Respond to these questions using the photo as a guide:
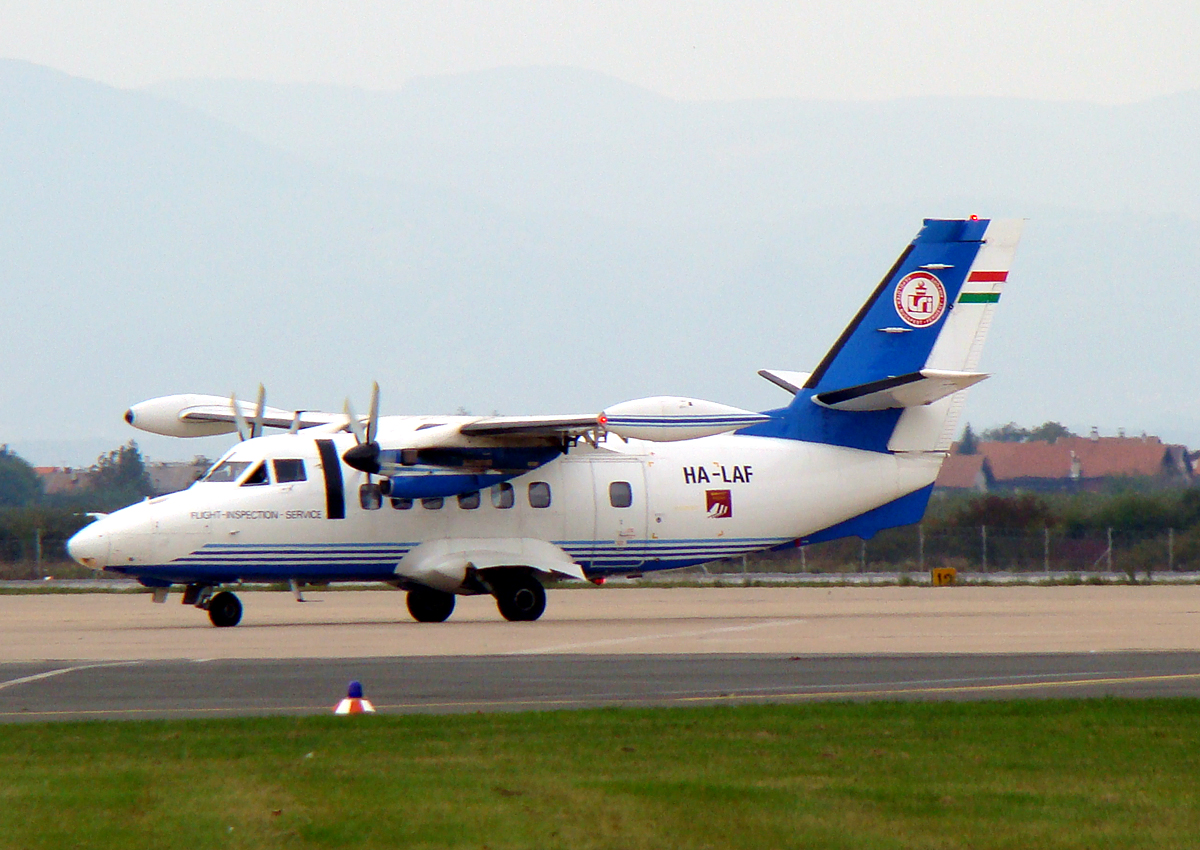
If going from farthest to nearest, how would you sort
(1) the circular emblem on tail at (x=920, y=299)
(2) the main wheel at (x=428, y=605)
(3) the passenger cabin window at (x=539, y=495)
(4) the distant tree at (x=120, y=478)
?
1. (4) the distant tree at (x=120, y=478)
2. (1) the circular emblem on tail at (x=920, y=299)
3. (2) the main wheel at (x=428, y=605)
4. (3) the passenger cabin window at (x=539, y=495)

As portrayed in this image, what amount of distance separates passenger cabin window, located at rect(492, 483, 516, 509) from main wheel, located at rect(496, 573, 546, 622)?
122 cm

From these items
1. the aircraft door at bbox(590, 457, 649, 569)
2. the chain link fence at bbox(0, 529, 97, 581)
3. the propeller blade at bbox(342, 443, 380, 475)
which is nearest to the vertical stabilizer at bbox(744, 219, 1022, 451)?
the aircraft door at bbox(590, 457, 649, 569)

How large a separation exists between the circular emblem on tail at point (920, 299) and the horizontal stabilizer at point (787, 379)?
2.33 metres

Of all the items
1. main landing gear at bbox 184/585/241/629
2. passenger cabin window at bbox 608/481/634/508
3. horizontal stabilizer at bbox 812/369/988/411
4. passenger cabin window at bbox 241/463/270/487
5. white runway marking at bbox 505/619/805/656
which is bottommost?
white runway marking at bbox 505/619/805/656

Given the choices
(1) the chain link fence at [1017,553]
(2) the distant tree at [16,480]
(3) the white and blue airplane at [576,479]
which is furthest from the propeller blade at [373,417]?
(2) the distant tree at [16,480]

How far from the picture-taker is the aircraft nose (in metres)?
24.2

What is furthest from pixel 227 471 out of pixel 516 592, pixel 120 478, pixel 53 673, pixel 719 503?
pixel 120 478

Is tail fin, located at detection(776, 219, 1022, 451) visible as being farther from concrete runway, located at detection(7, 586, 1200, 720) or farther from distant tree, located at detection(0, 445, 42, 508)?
distant tree, located at detection(0, 445, 42, 508)

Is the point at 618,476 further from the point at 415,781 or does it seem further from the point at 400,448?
the point at 415,781

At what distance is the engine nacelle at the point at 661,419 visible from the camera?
77.0ft

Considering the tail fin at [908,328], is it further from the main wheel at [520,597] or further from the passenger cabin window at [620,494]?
the main wheel at [520,597]

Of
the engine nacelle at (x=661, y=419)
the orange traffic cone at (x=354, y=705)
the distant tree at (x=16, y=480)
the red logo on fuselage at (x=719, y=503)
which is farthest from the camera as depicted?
the distant tree at (x=16, y=480)

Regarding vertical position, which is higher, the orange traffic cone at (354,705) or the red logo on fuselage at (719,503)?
the red logo on fuselage at (719,503)

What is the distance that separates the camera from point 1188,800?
8.83 metres
